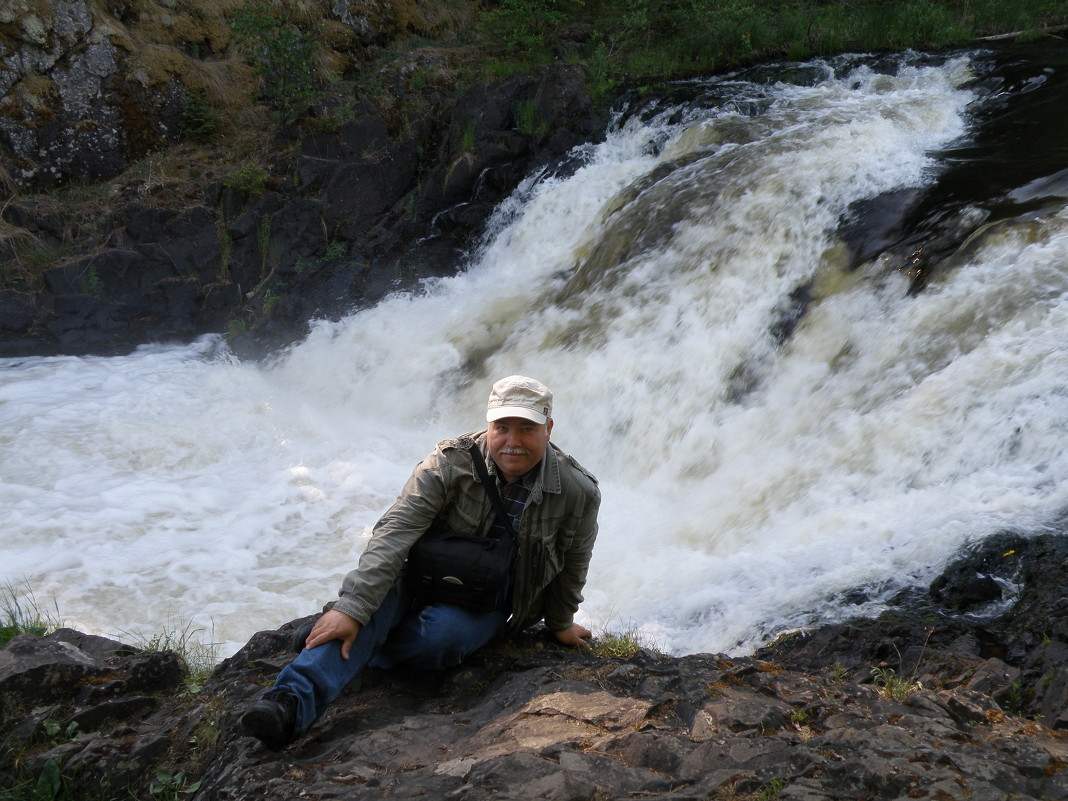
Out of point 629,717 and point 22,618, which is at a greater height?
point 22,618

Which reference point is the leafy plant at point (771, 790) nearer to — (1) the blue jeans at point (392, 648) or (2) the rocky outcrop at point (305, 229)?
(1) the blue jeans at point (392, 648)

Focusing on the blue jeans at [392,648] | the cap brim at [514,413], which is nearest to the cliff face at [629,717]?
the blue jeans at [392,648]

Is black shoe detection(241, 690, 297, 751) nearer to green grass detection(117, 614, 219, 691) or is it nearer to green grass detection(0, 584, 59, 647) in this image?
green grass detection(117, 614, 219, 691)

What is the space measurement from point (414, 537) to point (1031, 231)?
17.4 ft

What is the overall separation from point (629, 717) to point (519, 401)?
3.94 feet

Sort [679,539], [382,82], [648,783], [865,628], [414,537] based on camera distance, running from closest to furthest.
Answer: [648,783], [414,537], [865,628], [679,539], [382,82]

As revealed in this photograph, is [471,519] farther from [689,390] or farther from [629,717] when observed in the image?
[689,390]

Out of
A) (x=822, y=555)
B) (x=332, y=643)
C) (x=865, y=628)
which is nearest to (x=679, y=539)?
(x=822, y=555)

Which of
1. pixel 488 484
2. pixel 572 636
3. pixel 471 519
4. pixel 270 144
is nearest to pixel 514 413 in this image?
pixel 488 484

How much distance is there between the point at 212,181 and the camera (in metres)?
12.0

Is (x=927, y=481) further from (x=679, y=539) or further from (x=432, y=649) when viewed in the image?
(x=432, y=649)

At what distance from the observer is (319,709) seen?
314 cm

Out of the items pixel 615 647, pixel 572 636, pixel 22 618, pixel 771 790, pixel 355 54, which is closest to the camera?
pixel 771 790

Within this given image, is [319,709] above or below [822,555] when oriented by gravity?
below
